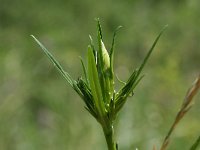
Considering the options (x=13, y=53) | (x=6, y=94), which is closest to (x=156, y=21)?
(x=13, y=53)

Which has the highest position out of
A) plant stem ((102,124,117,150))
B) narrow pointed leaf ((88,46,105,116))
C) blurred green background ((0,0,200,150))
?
blurred green background ((0,0,200,150))

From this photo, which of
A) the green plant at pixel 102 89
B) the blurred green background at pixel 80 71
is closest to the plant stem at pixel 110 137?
the green plant at pixel 102 89

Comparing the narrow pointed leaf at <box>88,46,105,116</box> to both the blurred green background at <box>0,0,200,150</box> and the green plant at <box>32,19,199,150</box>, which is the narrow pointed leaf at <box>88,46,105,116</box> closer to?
the green plant at <box>32,19,199,150</box>

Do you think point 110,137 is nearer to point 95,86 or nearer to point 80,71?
point 95,86

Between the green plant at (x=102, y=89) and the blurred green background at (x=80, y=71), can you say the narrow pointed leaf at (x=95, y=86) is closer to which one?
the green plant at (x=102, y=89)

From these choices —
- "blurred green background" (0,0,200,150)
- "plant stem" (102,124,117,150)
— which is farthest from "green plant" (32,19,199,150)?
"blurred green background" (0,0,200,150)

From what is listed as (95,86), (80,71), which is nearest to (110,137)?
(95,86)

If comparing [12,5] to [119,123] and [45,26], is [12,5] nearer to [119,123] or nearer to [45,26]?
[45,26]
